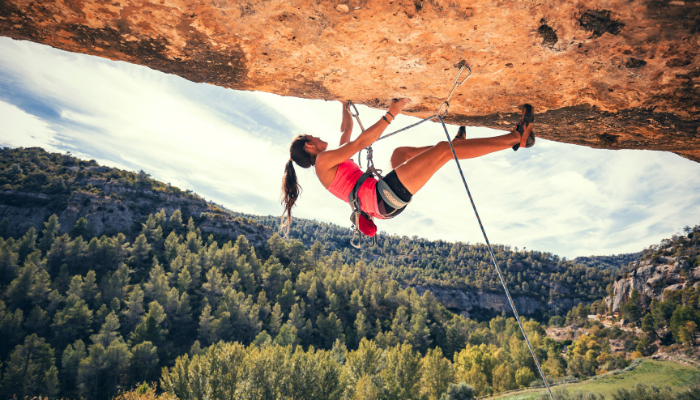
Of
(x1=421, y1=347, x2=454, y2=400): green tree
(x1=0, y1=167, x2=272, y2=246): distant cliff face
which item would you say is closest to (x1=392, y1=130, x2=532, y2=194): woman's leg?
(x1=421, y1=347, x2=454, y2=400): green tree

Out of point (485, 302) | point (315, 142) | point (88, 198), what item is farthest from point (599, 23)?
point (485, 302)

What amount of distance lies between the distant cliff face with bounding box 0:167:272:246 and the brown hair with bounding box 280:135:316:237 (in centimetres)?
6778

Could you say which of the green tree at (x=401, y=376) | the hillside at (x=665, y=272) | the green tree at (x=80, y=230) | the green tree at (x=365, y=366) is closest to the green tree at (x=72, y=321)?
the green tree at (x=365, y=366)

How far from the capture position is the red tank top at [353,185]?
252cm

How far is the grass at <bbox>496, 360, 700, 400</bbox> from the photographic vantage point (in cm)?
2852

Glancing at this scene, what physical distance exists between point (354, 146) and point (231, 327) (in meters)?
40.7

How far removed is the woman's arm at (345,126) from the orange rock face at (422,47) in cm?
16

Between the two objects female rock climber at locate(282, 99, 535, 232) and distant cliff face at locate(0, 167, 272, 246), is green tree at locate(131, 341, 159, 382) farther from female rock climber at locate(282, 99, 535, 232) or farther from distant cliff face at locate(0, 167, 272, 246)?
distant cliff face at locate(0, 167, 272, 246)

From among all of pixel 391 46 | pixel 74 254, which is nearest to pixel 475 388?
pixel 391 46

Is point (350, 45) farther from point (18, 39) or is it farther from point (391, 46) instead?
point (18, 39)

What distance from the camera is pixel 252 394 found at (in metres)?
20.6

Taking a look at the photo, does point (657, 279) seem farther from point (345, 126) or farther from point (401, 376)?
point (345, 126)

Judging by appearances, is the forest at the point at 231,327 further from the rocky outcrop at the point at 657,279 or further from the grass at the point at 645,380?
the grass at the point at 645,380

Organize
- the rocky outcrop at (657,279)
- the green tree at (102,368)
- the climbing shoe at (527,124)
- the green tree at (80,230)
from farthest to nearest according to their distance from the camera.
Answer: the rocky outcrop at (657,279) < the green tree at (80,230) < the green tree at (102,368) < the climbing shoe at (527,124)
